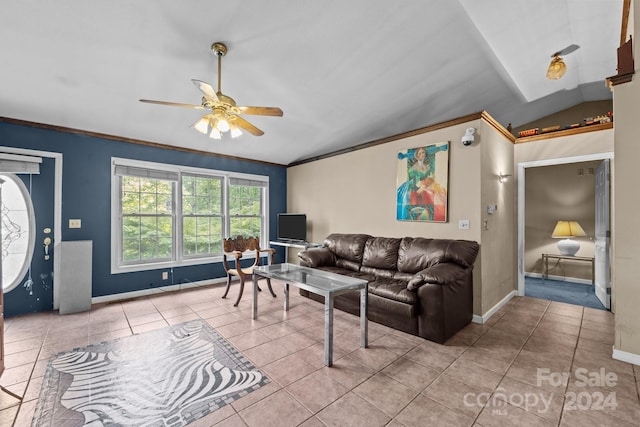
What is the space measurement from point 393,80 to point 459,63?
0.70 meters

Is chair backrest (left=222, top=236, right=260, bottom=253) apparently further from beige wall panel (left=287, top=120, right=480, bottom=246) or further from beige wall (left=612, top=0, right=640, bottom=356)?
beige wall (left=612, top=0, right=640, bottom=356)

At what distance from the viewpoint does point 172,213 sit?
4.64m

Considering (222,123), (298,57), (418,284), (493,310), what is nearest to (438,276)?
(418,284)

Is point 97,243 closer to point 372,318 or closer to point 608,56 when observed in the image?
point 372,318

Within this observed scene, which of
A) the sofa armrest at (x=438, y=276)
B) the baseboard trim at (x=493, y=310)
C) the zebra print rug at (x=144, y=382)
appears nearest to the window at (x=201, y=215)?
the zebra print rug at (x=144, y=382)

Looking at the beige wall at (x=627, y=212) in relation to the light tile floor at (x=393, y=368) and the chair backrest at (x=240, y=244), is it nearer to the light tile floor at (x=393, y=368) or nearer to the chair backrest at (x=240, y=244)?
the light tile floor at (x=393, y=368)

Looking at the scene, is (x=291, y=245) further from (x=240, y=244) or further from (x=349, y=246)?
(x=349, y=246)

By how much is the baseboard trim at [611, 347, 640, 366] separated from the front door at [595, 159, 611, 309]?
1.79m

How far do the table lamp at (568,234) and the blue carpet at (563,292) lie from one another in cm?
61

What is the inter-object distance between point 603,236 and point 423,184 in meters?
2.58

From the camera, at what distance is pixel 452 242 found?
10.7ft

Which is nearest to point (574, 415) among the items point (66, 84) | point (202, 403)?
point (202, 403)

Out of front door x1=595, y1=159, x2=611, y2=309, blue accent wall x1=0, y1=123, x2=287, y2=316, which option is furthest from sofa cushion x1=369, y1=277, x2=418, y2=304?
blue accent wall x1=0, y1=123, x2=287, y2=316

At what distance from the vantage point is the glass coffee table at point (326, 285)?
2312 mm
